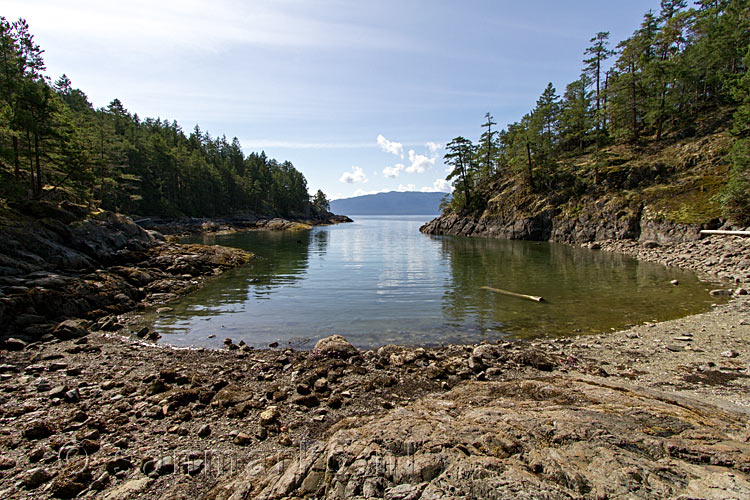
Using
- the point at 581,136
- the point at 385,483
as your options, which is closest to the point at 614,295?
the point at 385,483

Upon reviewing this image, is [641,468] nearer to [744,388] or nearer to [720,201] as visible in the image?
[744,388]

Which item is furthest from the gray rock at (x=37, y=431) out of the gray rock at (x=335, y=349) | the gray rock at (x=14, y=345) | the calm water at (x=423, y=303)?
the gray rock at (x=14, y=345)

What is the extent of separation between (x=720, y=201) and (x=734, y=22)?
45723 millimetres

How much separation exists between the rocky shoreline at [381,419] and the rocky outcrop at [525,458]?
0.03 metres

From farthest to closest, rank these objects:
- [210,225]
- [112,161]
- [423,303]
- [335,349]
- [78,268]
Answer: [210,225], [112,161], [78,268], [423,303], [335,349]

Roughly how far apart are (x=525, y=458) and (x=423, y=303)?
17368 mm

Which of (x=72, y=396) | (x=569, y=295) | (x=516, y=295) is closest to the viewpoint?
(x=72, y=396)

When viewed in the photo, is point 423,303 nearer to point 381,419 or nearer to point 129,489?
point 381,419

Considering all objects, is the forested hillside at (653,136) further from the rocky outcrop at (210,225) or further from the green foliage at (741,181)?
the rocky outcrop at (210,225)

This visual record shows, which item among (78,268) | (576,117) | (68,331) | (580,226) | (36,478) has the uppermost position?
(576,117)

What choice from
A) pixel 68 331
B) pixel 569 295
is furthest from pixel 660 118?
pixel 68 331

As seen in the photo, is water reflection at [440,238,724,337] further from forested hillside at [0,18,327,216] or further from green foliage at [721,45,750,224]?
forested hillside at [0,18,327,216]

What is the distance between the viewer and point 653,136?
211ft

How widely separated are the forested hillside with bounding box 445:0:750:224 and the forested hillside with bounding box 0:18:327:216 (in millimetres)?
67856
